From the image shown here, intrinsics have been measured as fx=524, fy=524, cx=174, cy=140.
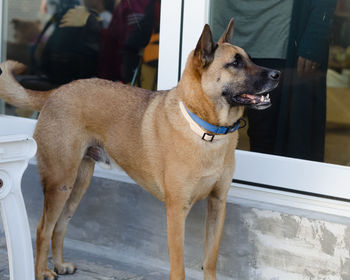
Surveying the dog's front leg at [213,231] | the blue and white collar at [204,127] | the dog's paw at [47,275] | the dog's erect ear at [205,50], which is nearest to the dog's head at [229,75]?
the dog's erect ear at [205,50]

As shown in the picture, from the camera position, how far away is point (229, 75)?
280 centimetres

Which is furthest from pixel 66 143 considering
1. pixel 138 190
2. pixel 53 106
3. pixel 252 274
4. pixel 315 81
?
pixel 315 81

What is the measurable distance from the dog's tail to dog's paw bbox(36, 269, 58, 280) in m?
1.08

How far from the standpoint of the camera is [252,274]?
337 cm

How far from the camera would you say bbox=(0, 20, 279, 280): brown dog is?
281 centimetres

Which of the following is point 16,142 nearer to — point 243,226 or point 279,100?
point 243,226

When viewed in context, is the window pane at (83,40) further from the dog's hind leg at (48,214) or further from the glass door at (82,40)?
the dog's hind leg at (48,214)

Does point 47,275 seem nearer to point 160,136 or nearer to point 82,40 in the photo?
point 160,136

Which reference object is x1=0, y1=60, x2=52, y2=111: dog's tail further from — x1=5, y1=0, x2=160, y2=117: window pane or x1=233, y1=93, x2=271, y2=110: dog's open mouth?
x1=233, y1=93, x2=271, y2=110: dog's open mouth

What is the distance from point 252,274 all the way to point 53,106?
65.4 inches

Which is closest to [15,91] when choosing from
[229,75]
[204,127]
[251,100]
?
[204,127]

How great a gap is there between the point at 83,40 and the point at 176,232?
2.32 m

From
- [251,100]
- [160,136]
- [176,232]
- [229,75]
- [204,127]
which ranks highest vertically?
[229,75]

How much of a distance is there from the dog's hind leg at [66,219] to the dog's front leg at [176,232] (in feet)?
2.85
